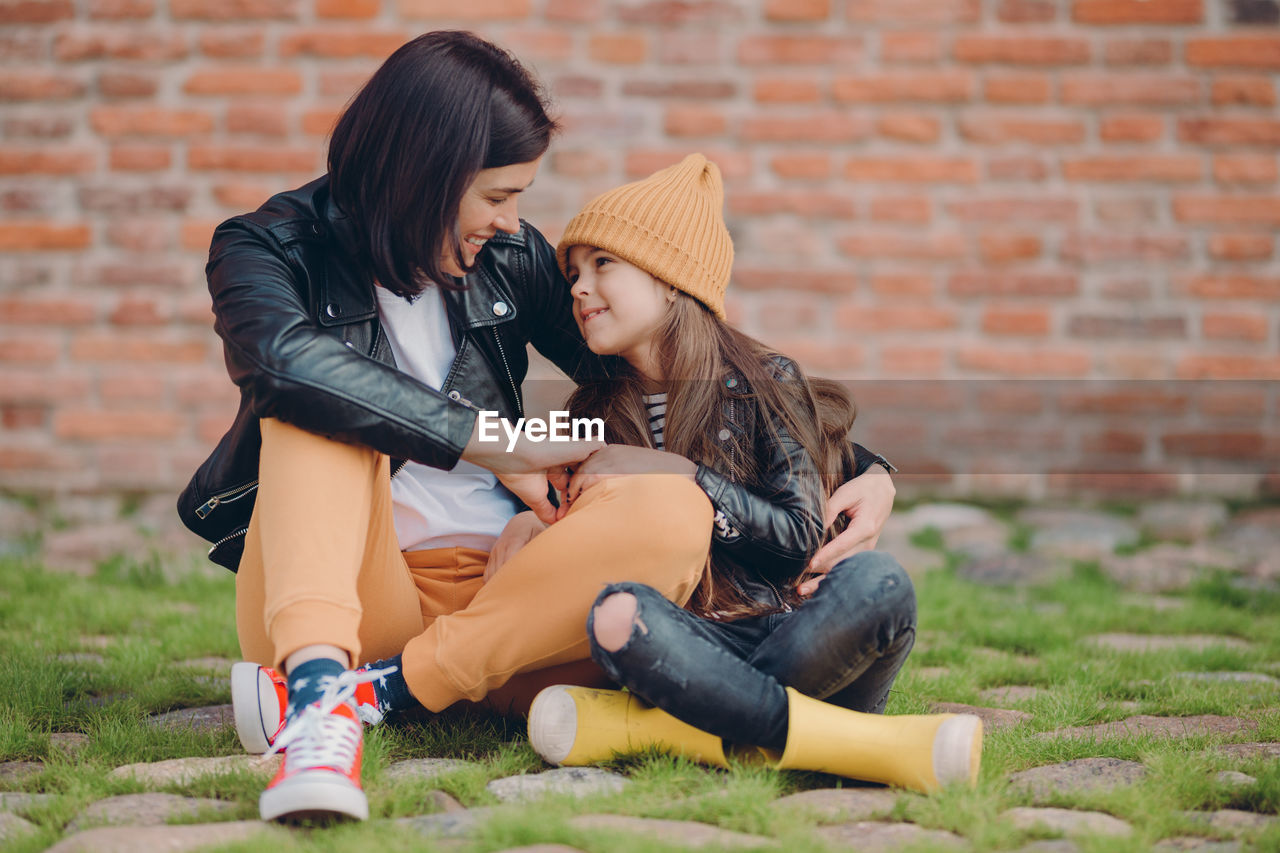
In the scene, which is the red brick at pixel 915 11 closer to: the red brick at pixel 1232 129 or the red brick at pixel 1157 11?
the red brick at pixel 1157 11

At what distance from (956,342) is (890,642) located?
2391 mm

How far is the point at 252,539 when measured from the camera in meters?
1.80

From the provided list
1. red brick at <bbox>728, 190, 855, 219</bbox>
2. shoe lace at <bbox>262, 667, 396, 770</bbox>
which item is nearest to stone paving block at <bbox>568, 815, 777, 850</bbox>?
shoe lace at <bbox>262, 667, 396, 770</bbox>

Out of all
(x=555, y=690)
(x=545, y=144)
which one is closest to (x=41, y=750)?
(x=555, y=690)

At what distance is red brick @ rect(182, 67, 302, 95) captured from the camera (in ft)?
12.8

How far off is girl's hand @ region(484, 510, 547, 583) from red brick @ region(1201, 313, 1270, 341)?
2824mm

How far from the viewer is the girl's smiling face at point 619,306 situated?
2088mm

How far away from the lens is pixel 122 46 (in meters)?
3.88

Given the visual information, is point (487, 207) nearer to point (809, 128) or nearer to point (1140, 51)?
point (809, 128)

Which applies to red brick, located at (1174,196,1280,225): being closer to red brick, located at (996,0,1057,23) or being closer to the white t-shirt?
red brick, located at (996,0,1057,23)

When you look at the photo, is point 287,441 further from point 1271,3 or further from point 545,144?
point 1271,3

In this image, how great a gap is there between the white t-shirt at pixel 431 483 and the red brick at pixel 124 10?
94.0 inches

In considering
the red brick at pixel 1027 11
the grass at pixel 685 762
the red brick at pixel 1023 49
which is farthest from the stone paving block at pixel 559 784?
the red brick at pixel 1027 11

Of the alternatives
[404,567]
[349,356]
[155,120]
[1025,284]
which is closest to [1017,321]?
[1025,284]
